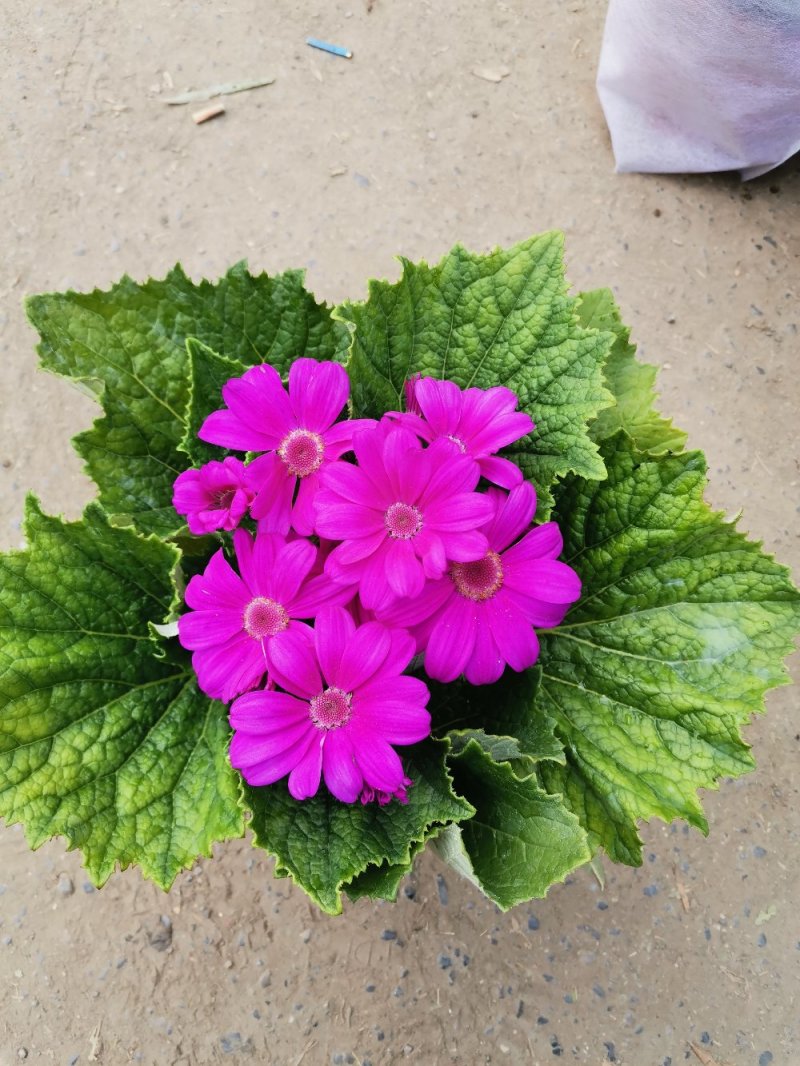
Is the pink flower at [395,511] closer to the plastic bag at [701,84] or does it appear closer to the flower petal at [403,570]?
the flower petal at [403,570]

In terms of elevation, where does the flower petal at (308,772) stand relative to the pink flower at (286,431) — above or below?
below

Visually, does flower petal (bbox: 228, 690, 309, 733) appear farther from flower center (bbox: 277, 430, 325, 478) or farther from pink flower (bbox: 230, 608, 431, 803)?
flower center (bbox: 277, 430, 325, 478)

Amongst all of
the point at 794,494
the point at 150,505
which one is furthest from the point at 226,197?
the point at 794,494

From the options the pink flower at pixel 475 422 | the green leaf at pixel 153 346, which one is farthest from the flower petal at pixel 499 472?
the green leaf at pixel 153 346

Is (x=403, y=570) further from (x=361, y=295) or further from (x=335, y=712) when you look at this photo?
(x=361, y=295)

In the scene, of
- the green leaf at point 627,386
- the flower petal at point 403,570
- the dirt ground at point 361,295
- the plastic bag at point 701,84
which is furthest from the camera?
the plastic bag at point 701,84
